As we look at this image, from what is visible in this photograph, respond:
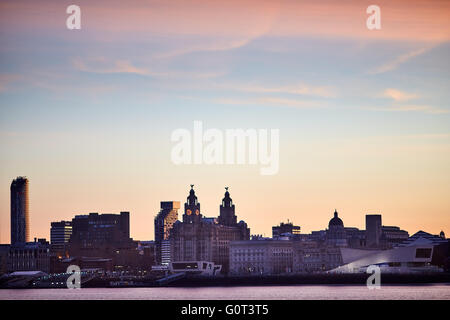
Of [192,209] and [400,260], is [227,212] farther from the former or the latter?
[400,260]

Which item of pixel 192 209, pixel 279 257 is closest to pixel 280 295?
pixel 279 257

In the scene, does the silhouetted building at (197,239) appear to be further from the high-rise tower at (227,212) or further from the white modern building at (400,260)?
the white modern building at (400,260)

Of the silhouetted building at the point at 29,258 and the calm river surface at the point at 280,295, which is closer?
the calm river surface at the point at 280,295

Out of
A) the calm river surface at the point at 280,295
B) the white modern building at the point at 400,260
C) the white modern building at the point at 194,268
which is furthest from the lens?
the white modern building at the point at 194,268

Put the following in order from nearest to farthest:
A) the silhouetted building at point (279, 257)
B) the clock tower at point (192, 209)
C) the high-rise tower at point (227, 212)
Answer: the silhouetted building at point (279, 257), the clock tower at point (192, 209), the high-rise tower at point (227, 212)

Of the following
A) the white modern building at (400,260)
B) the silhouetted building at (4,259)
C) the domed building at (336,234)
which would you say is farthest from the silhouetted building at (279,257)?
the silhouetted building at (4,259)
